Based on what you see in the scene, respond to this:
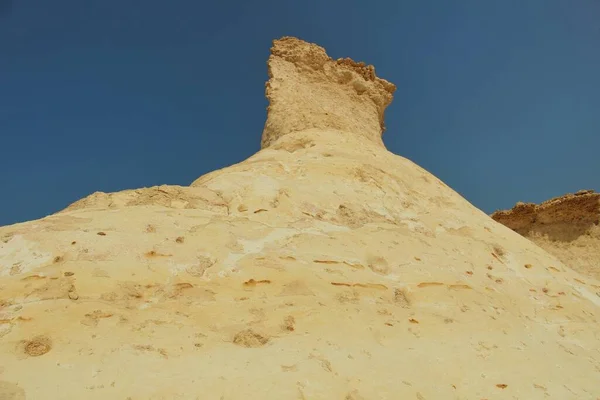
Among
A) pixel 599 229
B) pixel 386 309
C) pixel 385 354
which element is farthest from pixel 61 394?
pixel 599 229

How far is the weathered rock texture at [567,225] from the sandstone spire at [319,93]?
25.5ft

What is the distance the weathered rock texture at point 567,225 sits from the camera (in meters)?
14.0

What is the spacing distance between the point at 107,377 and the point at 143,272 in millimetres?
1061

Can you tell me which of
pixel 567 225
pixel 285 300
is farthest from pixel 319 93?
pixel 567 225

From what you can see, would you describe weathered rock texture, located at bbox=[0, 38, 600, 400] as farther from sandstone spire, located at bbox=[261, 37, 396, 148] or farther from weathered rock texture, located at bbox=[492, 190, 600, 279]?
weathered rock texture, located at bbox=[492, 190, 600, 279]

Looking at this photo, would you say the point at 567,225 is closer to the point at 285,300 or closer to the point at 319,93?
the point at 319,93

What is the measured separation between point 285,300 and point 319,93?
688 cm

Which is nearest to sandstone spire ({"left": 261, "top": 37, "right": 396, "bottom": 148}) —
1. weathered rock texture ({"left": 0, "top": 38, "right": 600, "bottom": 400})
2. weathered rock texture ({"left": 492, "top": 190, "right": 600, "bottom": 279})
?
weathered rock texture ({"left": 0, "top": 38, "right": 600, "bottom": 400})

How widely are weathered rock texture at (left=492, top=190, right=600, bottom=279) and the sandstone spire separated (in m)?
7.77

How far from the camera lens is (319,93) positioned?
9.77 meters

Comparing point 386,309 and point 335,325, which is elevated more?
point 386,309

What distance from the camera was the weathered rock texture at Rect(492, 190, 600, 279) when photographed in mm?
13992

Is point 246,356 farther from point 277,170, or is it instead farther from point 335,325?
point 277,170

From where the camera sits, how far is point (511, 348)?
396 cm
